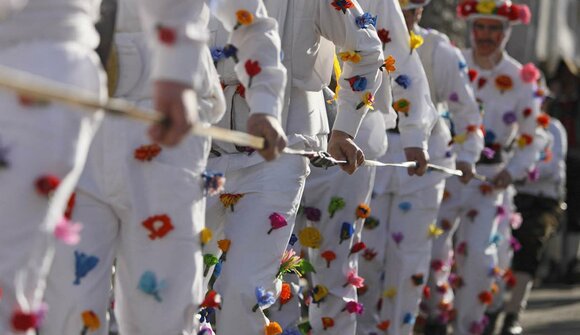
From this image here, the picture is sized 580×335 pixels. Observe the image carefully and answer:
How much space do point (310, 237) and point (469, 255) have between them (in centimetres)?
304

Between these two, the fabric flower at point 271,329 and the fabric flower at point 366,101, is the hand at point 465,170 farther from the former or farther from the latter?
the fabric flower at point 271,329

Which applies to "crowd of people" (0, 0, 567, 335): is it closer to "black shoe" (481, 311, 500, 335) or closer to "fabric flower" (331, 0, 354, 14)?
"fabric flower" (331, 0, 354, 14)

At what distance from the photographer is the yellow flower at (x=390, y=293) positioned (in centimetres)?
920

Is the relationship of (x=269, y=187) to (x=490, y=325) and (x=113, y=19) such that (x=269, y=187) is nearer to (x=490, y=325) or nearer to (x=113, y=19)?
(x=113, y=19)

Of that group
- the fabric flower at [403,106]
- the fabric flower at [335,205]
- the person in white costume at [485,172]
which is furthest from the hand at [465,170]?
the fabric flower at [335,205]

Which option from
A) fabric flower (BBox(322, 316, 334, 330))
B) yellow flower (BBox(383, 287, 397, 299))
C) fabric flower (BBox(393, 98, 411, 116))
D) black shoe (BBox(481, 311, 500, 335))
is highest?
fabric flower (BBox(393, 98, 411, 116))

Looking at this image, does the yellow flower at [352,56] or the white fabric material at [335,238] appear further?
the white fabric material at [335,238]

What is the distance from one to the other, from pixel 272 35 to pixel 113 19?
751 mm

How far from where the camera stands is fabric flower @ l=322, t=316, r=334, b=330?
779cm

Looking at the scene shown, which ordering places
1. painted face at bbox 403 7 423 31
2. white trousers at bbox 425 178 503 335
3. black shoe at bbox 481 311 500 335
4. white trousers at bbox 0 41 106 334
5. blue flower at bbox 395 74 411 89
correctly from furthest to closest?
black shoe at bbox 481 311 500 335, white trousers at bbox 425 178 503 335, painted face at bbox 403 7 423 31, blue flower at bbox 395 74 411 89, white trousers at bbox 0 41 106 334

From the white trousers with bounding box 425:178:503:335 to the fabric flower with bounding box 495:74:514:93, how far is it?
0.87 metres

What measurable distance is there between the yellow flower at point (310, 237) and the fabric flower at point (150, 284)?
302 centimetres

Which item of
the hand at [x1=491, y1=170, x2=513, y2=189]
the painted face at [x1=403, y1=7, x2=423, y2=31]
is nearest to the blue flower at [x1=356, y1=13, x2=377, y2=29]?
the painted face at [x1=403, y1=7, x2=423, y2=31]

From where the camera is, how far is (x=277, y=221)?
6.02 m
